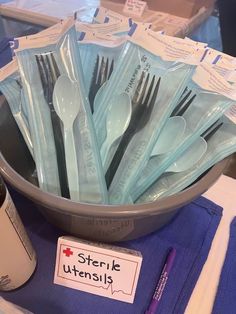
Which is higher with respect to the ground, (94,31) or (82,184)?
(94,31)

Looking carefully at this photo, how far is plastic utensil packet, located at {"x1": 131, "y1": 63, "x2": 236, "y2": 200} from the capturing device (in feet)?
1.26

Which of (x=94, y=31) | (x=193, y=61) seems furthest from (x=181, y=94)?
(x=94, y=31)

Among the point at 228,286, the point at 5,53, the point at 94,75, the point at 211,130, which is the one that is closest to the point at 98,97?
the point at 94,75

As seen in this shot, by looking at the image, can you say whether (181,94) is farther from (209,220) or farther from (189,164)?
(209,220)

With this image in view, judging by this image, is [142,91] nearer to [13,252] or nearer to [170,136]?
[170,136]

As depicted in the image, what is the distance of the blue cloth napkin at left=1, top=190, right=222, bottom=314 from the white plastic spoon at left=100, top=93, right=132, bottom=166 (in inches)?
4.9

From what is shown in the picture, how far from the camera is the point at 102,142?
417 mm

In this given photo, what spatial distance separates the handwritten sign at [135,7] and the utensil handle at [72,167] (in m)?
0.95

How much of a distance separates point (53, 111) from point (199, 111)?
6.4 inches

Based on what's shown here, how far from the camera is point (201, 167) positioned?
1.28 ft

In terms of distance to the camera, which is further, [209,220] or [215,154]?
[209,220]

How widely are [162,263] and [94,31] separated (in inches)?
11.5

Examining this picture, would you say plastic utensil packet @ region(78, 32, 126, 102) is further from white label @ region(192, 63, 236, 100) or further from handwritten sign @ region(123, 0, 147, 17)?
handwritten sign @ region(123, 0, 147, 17)

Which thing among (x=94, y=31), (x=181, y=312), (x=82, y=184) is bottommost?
(x=181, y=312)
